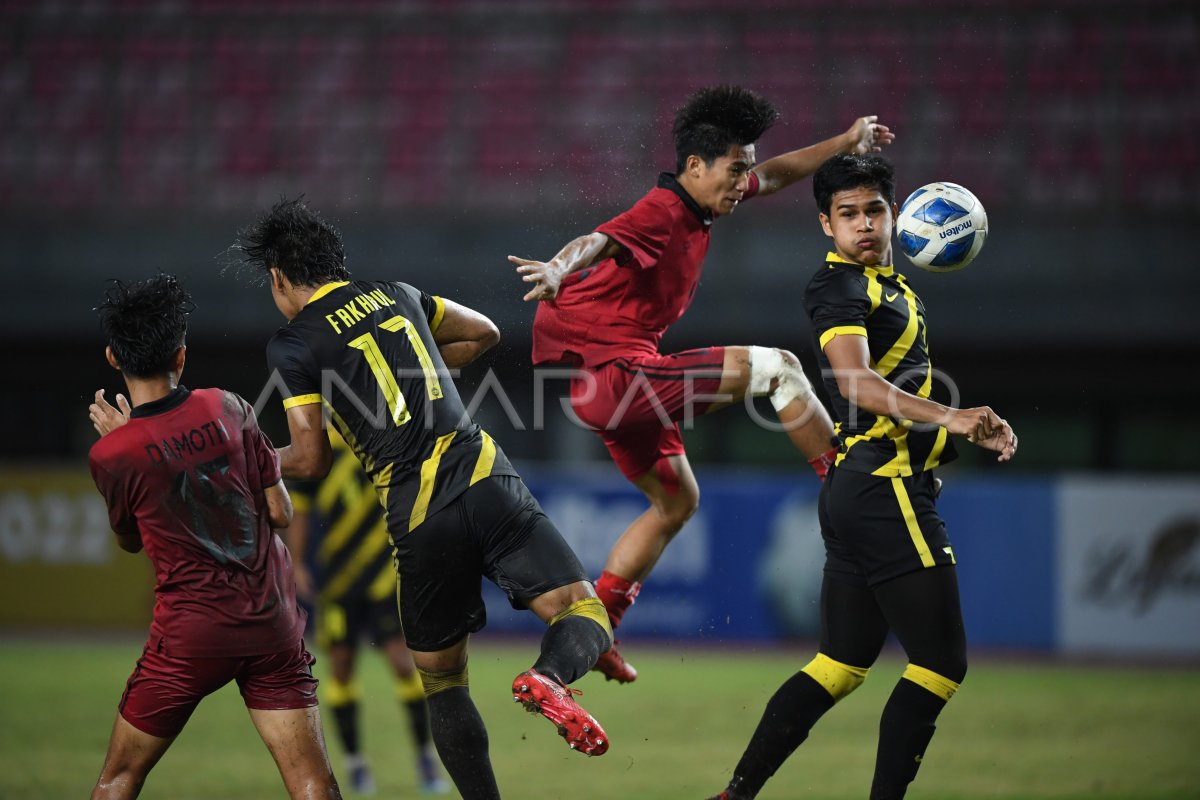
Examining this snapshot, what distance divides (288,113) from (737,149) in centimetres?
984

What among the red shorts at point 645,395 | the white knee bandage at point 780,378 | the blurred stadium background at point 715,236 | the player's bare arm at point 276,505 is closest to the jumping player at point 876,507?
the white knee bandage at point 780,378

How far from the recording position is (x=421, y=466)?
186 inches

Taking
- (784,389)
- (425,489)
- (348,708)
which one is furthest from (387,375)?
(348,708)

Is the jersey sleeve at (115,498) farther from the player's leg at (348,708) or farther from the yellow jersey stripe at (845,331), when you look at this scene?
the player's leg at (348,708)

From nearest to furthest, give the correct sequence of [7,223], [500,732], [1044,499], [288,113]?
[500,732] < [1044,499] < [7,223] < [288,113]

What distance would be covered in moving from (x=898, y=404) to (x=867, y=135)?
1617 mm

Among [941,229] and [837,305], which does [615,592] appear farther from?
[941,229]

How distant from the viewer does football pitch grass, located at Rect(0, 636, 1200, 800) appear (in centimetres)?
706

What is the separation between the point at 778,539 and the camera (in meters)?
12.3

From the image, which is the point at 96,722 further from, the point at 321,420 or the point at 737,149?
the point at 737,149

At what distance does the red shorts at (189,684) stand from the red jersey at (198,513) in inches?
1.7

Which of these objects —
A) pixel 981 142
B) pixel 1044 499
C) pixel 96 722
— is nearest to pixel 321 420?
pixel 96 722

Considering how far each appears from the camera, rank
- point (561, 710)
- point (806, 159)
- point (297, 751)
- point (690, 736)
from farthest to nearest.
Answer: point (690, 736) → point (806, 159) → point (297, 751) → point (561, 710)

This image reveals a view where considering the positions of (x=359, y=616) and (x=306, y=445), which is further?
(x=359, y=616)
